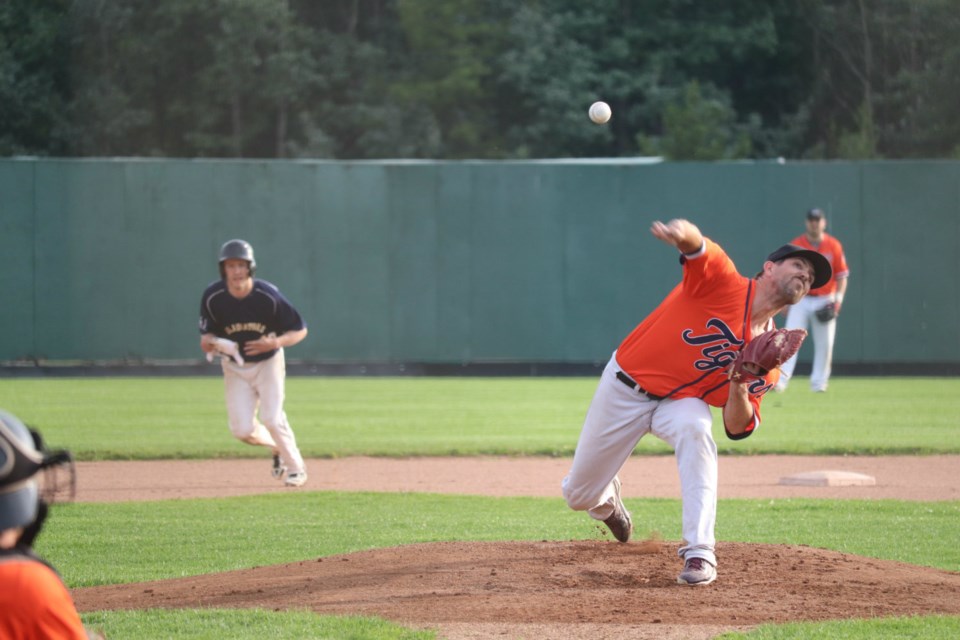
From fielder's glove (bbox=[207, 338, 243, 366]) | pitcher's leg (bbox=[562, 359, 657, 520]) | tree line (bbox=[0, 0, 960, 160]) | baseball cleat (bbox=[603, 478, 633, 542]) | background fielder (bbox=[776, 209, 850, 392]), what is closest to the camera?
pitcher's leg (bbox=[562, 359, 657, 520])

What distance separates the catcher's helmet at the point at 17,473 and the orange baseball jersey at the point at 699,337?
3718mm

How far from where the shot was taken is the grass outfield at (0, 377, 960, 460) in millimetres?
12688

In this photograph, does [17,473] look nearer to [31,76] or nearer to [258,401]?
[258,401]

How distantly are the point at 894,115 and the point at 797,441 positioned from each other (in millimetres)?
26117

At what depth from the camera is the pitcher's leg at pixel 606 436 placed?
6.30 metres

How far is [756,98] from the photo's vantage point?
38344 millimetres

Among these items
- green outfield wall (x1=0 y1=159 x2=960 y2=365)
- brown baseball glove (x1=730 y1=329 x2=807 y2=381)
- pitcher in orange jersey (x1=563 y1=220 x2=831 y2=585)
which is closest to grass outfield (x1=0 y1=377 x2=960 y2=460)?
green outfield wall (x1=0 y1=159 x2=960 y2=365)

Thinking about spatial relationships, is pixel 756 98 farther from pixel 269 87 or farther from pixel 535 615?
pixel 535 615

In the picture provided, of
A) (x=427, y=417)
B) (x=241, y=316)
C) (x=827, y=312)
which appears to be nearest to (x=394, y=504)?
(x=241, y=316)

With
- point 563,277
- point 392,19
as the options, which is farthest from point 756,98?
point 563,277

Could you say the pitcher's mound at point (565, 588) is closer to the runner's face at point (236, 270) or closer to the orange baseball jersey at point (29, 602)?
the orange baseball jersey at point (29, 602)

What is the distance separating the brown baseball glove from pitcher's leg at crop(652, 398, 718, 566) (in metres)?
0.41

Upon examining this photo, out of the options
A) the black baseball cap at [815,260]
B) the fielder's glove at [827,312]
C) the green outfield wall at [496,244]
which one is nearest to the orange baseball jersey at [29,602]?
the black baseball cap at [815,260]

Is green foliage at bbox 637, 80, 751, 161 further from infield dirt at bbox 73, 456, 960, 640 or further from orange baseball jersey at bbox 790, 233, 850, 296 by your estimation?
infield dirt at bbox 73, 456, 960, 640
